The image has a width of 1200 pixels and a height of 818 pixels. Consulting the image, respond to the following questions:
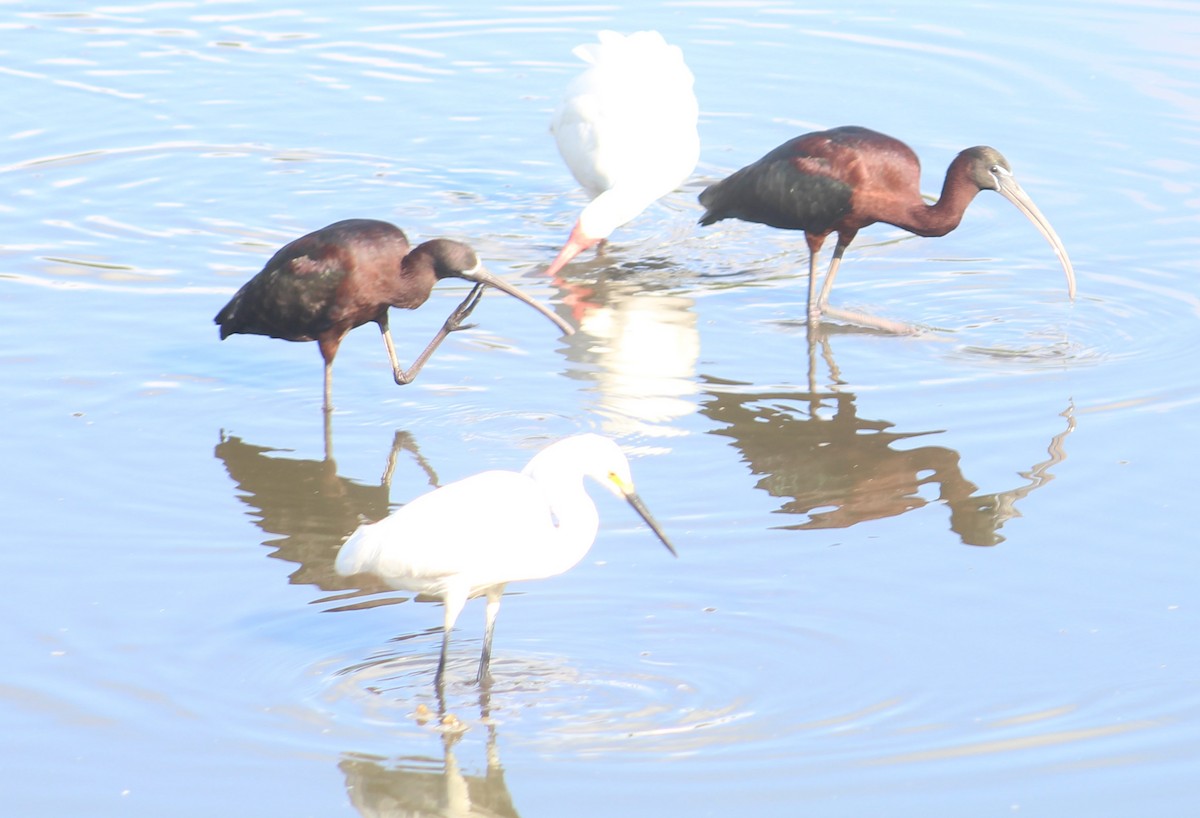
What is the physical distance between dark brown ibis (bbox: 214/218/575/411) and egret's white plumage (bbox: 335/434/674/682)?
9.39ft

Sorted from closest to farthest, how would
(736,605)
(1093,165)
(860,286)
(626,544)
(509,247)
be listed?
(736,605), (626,544), (860,286), (509,247), (1093,165)

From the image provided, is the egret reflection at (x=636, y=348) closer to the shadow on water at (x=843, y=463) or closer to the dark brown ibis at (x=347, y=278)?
the shadow on water at (x=843, y=463)

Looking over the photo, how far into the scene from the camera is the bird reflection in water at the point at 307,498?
24.8ft

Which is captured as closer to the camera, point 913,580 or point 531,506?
point 531,506

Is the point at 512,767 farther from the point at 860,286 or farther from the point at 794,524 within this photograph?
the point at 860,286

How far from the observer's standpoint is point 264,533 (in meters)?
7.80

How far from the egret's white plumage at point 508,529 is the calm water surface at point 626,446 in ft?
1.42

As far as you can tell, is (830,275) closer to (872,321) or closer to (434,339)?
(872,321)

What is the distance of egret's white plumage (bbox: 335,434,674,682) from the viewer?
601 centimetres

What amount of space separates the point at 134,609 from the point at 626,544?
1.93m

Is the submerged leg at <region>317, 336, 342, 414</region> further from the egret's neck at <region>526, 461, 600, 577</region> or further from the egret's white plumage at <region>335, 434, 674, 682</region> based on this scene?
the egret's neck at <region>526, 461, 600, 577</region>

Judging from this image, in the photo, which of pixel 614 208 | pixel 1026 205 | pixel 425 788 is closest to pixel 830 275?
pixel 1026 205

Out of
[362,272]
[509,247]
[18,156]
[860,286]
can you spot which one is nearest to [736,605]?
[362,272]

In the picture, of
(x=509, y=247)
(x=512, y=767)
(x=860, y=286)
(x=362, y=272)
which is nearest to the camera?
(x=512, y=767)
